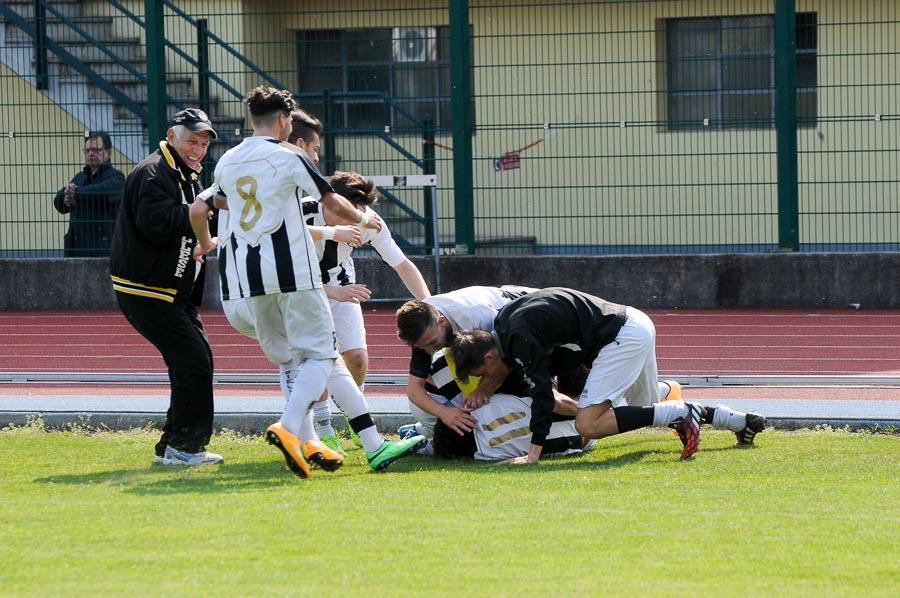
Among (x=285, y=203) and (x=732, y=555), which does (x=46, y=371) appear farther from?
(x=732, y=555)

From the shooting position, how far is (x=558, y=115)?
16109 millimetres

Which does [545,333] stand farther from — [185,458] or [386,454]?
[185,458]

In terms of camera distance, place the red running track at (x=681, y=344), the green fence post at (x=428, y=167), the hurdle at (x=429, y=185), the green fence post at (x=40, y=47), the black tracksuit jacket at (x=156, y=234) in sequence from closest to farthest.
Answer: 1. the black tracksuit jacket at (x=156, y=234)
2. the red running track at (x=681, y=344)
3. the hurdle at (x=429, y=185)
4. the green fence post at (x=428, y=167)
5. the green fence post at (x=40, y=47)

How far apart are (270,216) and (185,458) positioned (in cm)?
160

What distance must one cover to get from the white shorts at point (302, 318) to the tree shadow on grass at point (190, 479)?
25.8 inches

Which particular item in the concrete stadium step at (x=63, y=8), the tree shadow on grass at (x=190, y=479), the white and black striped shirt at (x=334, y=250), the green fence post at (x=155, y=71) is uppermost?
the concrete stadium step at (x=63, y=8)

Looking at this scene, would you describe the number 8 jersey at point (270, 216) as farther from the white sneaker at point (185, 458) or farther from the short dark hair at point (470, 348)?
the white sneaker at point (185, 458)

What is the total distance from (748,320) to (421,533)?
31.7ft

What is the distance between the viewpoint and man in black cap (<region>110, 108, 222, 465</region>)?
24.2 ft

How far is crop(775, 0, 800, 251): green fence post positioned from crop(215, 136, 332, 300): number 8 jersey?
9.33 metres

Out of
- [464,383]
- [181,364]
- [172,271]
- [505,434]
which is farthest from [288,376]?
[505,434]

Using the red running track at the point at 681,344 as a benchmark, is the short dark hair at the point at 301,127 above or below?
above

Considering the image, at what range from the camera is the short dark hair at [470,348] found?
23.1ft

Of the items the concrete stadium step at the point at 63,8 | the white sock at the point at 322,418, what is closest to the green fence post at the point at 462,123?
the concrete stadium step at the point at 63,8
